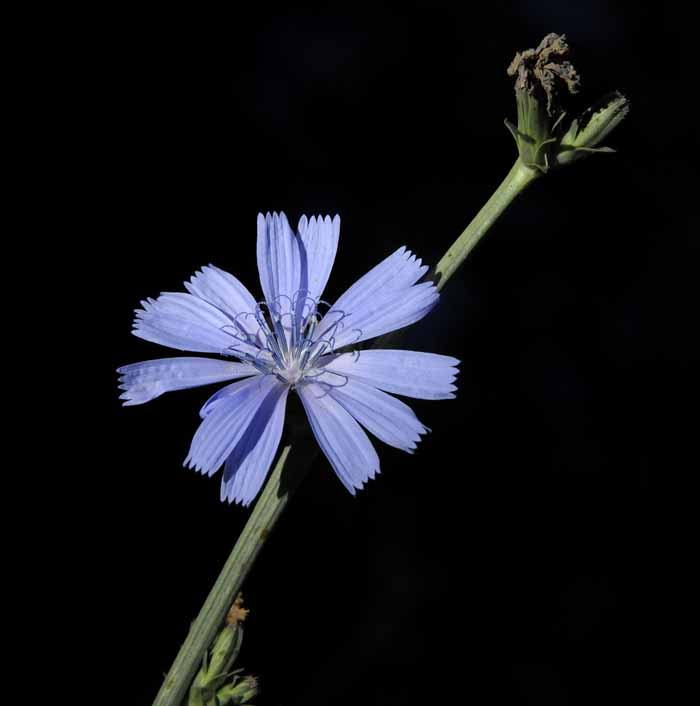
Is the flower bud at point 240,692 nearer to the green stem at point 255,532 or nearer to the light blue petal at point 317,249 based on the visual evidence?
the green stem at point 255,532

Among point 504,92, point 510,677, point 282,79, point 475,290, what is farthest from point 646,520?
point 282,79

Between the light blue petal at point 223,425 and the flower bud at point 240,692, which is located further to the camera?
the flower bud at point 240,692

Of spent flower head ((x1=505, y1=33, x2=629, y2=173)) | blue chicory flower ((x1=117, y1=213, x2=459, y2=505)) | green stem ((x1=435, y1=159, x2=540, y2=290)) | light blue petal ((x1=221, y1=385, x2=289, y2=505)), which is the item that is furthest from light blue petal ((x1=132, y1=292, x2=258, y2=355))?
spent flower head ((x1=505, y1=33, x2=629, y2=173))

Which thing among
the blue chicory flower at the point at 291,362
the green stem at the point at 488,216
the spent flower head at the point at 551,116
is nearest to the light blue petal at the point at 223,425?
the blue chicory flower at the point at 291,362

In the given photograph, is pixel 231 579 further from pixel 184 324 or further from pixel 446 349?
pixel 446 349

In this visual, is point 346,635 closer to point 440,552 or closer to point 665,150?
point 440,552

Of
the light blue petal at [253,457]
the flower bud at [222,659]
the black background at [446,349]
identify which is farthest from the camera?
the black background at [446,349]

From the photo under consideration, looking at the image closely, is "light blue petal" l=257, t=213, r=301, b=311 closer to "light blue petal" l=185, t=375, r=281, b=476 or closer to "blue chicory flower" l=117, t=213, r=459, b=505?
"blue chicory flower" l=117, t=213, r=459, b=505
